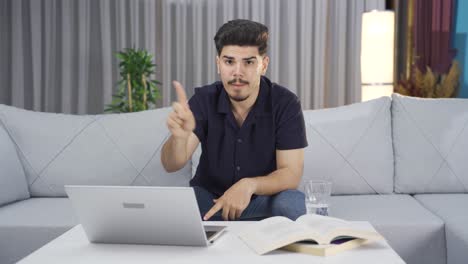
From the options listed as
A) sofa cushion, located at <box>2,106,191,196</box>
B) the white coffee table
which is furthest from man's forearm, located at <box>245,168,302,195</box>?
sofa cushion, located at <box>2,106,191,196</box>

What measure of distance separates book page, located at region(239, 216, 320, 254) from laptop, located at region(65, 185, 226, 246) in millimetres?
93

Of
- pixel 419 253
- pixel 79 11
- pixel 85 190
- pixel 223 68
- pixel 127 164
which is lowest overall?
pixel 419 253

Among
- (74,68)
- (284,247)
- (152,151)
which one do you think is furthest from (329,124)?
(74,68)

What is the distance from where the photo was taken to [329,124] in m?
2.56

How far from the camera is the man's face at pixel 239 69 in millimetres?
1953

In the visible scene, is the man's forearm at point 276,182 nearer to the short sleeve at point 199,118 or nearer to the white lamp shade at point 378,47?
the short sleeve at point 199,118

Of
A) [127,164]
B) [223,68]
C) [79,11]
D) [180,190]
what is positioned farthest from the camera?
[79,11]

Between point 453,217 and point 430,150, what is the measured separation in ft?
1.61

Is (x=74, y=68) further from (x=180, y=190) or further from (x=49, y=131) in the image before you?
(x=180, y=190)

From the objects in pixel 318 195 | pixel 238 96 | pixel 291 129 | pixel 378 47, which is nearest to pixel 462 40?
pixel 378 47

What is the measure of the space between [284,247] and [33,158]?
155 centimetres

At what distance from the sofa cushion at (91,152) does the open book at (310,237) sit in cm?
119

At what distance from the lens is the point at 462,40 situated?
11.9 feet

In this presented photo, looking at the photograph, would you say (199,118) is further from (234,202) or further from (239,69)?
(234,202)
